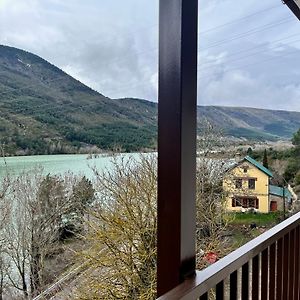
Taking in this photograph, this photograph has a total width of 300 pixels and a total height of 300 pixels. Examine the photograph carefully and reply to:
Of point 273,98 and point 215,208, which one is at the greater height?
point 273,98

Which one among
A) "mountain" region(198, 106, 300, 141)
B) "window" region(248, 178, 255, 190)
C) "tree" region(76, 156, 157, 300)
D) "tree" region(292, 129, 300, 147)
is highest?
"mountain" region(198, 106, 300, 141)

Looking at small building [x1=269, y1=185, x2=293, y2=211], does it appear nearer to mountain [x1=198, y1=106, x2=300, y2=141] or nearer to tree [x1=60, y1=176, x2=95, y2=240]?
mountain [x1=198, y1=106, x2=300, y2=141]

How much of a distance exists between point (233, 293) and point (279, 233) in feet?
1.78

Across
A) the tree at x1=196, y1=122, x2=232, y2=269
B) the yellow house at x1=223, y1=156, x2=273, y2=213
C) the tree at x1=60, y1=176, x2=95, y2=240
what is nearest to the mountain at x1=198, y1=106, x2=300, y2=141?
the tree at x1=196, y1=122, x2=232, y2=269

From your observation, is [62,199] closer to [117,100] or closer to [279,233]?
[117,100]

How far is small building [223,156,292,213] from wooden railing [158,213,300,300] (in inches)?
6.9

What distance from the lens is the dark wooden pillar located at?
3.36ft

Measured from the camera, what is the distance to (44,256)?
1.39 metres

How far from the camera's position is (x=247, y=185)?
2.21m

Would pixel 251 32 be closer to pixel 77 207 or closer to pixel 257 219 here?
pixel 257 219

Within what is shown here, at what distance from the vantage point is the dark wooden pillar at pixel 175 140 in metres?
1.02

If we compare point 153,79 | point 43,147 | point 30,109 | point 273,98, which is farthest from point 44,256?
point 273,98

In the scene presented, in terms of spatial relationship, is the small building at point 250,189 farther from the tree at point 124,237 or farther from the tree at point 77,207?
the tree at point 77,207

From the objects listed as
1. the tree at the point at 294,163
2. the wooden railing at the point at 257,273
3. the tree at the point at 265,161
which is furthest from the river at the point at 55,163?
the tree at the point at 294,163
